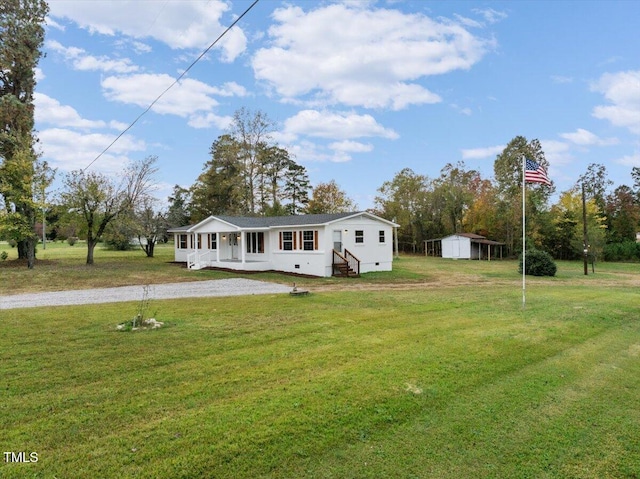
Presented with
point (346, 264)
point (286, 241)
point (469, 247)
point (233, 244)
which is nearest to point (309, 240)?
point (286, 241)

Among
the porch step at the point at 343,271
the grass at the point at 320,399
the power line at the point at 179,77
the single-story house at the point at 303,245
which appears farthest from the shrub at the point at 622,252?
the power line at the point at 179,77

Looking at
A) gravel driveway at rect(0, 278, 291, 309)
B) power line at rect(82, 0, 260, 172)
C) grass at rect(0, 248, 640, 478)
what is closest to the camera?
grass at rect(0, 248, 640, 478)

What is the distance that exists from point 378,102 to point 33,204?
66.7 ft

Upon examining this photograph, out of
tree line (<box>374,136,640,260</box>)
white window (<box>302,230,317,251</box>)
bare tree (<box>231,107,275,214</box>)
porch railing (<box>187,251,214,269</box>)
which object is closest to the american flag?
white window (<box>302,230,317,251</box>)

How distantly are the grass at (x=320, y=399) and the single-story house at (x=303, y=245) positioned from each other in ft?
36.0

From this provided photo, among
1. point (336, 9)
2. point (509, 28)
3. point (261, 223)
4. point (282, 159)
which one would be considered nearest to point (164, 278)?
point (261, 223)

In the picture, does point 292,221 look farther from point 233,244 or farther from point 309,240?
point 233,244

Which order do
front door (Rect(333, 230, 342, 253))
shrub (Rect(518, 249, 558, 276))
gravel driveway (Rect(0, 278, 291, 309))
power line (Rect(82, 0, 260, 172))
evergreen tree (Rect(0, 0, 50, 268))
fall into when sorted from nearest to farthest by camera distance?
1. power line (Rect(82, 0, 260, 172))
2. gravel driveway (Rect(0, 278, 291, 309))
3. front door (Rect(333, 230, 342, 253))
4. evergreen tree (Rect(0, 0, 50, 268))
5. shrub (Rect(518, 249, 558, 276))

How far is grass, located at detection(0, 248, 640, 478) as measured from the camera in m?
2.92

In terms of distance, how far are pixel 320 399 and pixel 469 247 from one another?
34.8 metres

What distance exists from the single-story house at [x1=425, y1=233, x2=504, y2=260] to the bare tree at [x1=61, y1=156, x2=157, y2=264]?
27.7 m

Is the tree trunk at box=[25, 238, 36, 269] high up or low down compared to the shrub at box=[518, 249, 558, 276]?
up

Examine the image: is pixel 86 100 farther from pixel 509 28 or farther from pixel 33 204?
pixel 509 28

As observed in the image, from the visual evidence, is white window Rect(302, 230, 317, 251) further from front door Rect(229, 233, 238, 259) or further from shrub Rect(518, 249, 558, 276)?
shrub Rect(518, 249, 558, 276)
